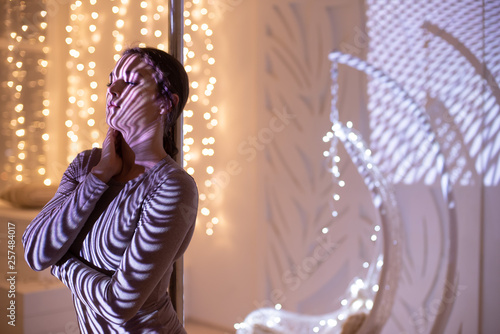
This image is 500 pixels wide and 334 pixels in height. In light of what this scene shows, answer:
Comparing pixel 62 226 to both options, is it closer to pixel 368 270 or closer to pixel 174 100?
pixel 174 100

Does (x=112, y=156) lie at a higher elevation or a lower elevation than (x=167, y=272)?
higher

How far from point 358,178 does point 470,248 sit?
1.94ft

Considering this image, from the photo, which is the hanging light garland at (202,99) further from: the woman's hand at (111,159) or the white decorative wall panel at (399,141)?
the woman's hand at (111,159)

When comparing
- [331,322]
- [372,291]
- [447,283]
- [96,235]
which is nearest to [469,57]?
[447,283]

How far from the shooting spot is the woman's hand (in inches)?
41.0

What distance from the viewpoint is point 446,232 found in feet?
7.57

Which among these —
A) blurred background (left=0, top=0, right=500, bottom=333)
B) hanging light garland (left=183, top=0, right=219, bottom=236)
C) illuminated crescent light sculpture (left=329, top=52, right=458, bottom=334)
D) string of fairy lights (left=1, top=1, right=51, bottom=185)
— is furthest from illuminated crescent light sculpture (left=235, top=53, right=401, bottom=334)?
string of fairy lights (left=1, top=1, right=51, bottom=185)

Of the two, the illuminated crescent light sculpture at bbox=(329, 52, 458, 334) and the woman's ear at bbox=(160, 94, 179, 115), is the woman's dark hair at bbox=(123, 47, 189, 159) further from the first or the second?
the illuminated crescent light sculpture at bbox=(329, 52, 458, 334)

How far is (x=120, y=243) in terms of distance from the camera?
996mm

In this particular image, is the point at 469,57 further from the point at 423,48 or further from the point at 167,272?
the point at 167,272

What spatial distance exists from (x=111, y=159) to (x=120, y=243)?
183 mm

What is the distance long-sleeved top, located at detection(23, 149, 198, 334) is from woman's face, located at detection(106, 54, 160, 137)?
10cm

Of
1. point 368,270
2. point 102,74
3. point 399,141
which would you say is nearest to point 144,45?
point 102,74

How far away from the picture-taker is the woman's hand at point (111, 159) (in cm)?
104
